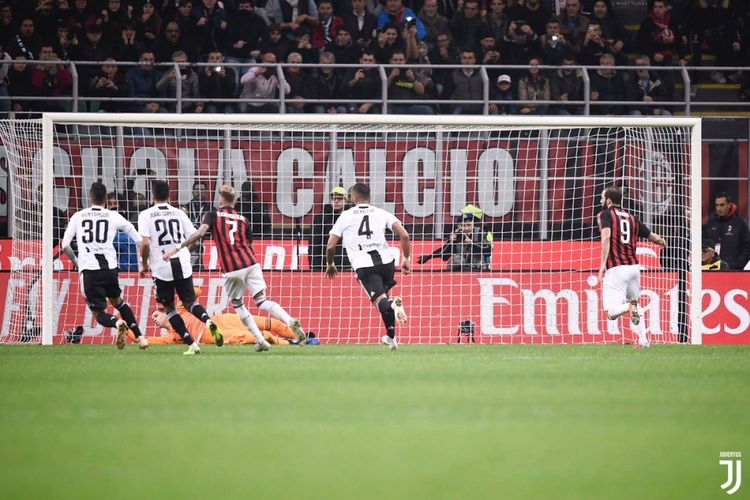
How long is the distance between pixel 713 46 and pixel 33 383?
17.0 m

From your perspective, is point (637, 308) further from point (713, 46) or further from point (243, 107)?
point (713, 46)

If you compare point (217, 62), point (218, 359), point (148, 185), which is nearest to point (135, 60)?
point (217, 62)

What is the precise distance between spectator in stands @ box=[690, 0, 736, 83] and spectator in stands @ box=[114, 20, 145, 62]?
10.4 metres

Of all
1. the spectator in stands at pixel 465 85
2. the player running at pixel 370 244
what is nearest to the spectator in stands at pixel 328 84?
the spectator in stands at pixel 465 85

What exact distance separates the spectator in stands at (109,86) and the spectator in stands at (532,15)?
7.34 metres

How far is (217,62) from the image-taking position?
20.4m

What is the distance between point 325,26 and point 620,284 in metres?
9.27

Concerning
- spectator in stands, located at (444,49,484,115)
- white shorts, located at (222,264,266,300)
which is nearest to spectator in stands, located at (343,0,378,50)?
spectator in stands, located at (444,49,484,115)

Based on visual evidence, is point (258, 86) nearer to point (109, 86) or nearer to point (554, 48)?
point (109, 86)

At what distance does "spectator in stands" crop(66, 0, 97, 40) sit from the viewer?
838 inches

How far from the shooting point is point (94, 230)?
48.0 feet

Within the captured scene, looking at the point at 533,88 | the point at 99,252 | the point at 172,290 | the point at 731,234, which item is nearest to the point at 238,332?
the point at 172,290

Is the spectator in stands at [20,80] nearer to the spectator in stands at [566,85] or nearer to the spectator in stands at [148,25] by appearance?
the spectator in stands at [148,25]

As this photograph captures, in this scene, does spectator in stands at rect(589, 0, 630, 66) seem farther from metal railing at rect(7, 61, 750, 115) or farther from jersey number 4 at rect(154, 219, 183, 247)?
jersey number 4 at rect(154, 219, 183, 247)
